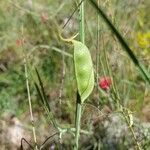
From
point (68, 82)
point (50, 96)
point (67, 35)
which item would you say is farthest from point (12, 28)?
point (68, 82)

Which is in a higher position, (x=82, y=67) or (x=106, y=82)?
(x=82, y=67)

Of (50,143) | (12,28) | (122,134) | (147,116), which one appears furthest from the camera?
(12,28)

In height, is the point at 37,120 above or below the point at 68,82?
below

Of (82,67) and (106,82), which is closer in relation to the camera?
(82,67)

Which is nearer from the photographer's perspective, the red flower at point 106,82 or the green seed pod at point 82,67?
the green seed pod at point 82,67

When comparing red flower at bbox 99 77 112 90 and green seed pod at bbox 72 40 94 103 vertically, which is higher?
green seed pod at bbox 72 40 94 103

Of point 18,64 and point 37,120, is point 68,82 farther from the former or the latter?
point 18,64

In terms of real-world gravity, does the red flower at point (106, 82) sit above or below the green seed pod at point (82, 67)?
below

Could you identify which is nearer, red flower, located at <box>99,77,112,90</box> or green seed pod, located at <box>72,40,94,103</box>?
green seed pod, located at <box>72,40,94,103</box>
